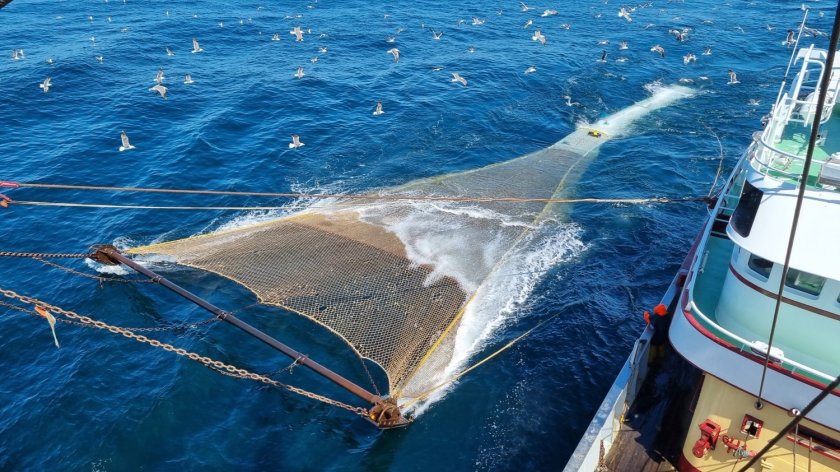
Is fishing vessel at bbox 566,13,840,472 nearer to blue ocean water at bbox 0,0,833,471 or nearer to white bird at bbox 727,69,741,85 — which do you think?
blue ocean water at bbox 0,0,833,471

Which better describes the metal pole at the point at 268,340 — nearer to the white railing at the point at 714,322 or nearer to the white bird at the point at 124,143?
the white railing at the point at 714,322

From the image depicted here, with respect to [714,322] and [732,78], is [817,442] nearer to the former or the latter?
[714,322]

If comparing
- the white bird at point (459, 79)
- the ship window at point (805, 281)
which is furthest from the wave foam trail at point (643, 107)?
the ship window at point (805, 281)

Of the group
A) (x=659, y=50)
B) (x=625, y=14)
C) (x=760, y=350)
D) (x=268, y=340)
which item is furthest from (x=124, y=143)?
(x=625, y=14)

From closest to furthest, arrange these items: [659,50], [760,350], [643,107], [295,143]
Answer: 1. [760,350]
2. [295,143]
3. [643,107]
4. [659,50]

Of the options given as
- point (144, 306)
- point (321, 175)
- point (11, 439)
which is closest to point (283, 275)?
point (144, 306)

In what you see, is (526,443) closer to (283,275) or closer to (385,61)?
(283,275)
